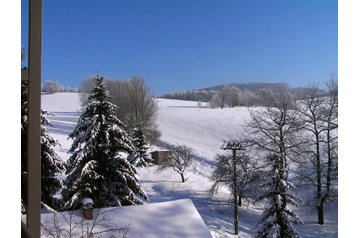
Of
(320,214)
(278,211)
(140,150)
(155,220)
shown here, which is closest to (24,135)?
(155,220)

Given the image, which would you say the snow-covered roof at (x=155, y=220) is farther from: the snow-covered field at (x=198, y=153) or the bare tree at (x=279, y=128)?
the bare tree at (x=279, y=128)

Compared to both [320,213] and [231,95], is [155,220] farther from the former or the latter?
[231,95]

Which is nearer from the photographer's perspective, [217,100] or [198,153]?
[198,153]

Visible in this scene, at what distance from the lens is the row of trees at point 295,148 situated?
8.55m

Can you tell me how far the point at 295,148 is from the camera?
9234mm

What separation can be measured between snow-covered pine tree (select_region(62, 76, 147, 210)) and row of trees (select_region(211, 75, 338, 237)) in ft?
12.3

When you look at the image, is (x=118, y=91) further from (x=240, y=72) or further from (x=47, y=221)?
(x=47, y=221)

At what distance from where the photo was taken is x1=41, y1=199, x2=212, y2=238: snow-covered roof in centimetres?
375

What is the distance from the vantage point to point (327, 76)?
29.9 feet

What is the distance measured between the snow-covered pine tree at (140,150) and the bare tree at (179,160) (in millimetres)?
640

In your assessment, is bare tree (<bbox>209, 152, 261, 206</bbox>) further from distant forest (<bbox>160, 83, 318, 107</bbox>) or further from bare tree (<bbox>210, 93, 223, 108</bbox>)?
bare tree (<bbox>210, 93, 223, 108</bbox>)

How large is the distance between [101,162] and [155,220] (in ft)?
8.05

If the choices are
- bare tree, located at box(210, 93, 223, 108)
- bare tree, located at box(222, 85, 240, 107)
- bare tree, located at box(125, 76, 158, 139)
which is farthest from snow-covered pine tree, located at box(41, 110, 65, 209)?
bare tree, located at box(210, 93, 223, 108)

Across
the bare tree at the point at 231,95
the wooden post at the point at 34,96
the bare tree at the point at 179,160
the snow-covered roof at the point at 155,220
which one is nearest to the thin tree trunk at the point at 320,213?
the bare tree at the point at 179,160
